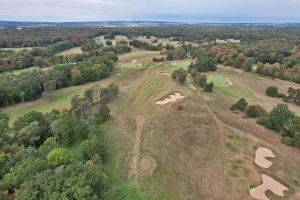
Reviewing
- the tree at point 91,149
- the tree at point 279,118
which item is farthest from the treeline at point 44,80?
the tree at point 279,118

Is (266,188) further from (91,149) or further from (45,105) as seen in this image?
(45,105)

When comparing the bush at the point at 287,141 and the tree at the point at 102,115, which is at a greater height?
the tree at the point at 102,115

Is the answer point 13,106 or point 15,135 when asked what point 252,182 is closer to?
point 15,135

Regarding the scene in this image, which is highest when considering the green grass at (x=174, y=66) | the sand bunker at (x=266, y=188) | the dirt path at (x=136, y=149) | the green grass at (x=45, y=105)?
the dirt path at (x=136, y=149)

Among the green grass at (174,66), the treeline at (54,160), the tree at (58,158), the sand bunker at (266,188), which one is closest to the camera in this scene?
the treeline at (54,160)

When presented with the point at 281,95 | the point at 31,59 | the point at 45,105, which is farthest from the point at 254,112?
the point at 31,59

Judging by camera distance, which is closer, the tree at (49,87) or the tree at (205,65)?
the tree at (49,87)

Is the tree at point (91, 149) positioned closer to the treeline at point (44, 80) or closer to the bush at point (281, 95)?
the treeline at point (44, 80)
